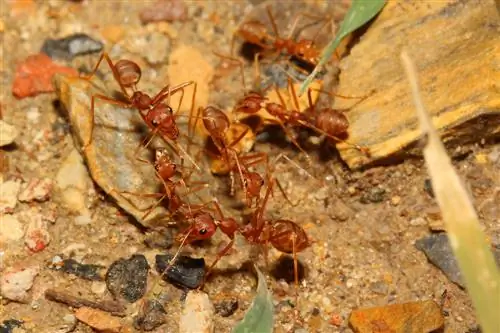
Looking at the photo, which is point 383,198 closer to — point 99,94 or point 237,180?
point 237,180

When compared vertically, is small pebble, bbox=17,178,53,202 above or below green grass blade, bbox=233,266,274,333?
above

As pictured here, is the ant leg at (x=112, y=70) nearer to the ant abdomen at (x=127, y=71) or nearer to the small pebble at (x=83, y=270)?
the ant abdomen at (x=127, y=71)

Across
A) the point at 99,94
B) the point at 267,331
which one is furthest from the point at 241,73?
the point at 267,331

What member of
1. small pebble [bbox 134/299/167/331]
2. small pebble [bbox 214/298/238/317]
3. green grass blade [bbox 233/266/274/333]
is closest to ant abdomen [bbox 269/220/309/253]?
small pebble [bbox 214/298/238/317]

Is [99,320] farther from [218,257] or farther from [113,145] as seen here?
[113,145]

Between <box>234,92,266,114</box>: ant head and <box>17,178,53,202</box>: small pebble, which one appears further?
<box>234,92,266,114</box>: ant head

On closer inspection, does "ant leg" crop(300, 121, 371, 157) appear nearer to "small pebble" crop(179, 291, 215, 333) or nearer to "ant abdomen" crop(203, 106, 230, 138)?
"ant abdomen" crop(203, 106, 230, 138)

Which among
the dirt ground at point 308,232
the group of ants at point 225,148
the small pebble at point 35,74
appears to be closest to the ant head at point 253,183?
the group of ants at point 225,148
